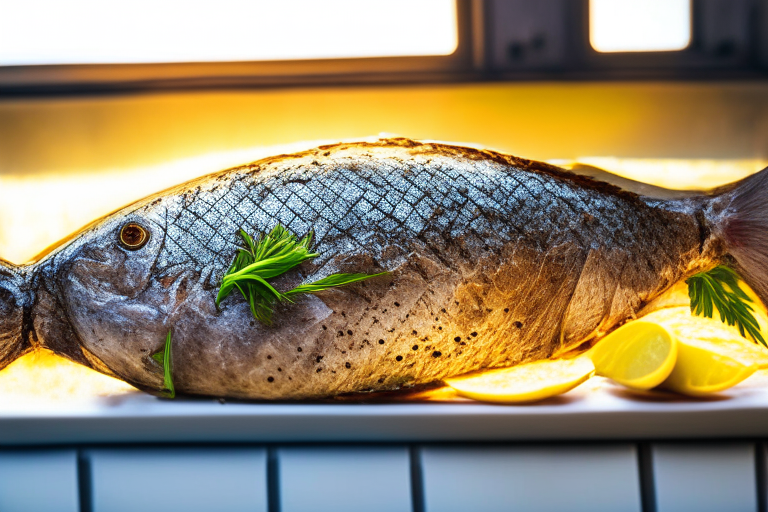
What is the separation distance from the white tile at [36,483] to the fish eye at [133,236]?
386 mm

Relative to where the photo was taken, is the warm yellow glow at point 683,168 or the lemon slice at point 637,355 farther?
the warm yellow glow at point 683,168

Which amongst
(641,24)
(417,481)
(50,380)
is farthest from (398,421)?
(641,24)

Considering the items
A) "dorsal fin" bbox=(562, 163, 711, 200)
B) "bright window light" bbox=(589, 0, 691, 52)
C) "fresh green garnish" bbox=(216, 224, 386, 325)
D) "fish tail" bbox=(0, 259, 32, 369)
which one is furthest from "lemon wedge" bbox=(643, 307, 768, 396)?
"fish tail" bbox=(0, 259, 32, 369)

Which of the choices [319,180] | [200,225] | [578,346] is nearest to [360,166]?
[319,180]

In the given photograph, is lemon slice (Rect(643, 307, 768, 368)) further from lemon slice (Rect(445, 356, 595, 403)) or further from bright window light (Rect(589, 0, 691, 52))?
bright window light (Rect(589, 0, 691, 52))

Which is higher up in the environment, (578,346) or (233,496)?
(578,346)

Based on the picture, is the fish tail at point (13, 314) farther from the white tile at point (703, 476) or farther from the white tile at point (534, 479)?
the white tile at point (703, 476)

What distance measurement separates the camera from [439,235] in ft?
3.43

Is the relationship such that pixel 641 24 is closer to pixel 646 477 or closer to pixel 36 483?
pixel 646 477

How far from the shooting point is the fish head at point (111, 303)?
1.01 meters

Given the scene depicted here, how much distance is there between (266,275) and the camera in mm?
989

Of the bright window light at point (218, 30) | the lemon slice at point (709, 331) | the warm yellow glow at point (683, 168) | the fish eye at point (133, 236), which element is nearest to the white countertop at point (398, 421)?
the lemon slice at point (709, 331)

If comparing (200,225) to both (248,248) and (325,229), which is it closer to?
(248,248)

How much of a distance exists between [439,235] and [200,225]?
45cm
